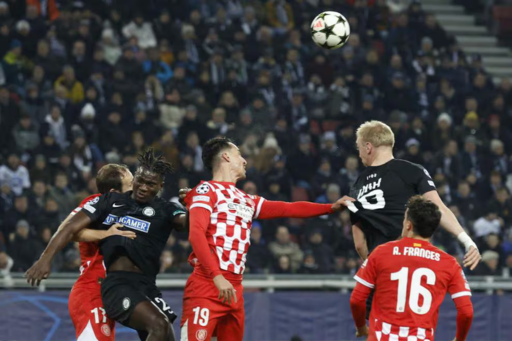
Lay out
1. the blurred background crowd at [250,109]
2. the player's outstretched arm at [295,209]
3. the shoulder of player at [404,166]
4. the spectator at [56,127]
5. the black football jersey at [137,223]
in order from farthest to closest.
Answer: the spectator at [56,127] → the blurred background crowd at [250,109] → the player's outstretched arm at [295,209] → the shoulder of player at [404,166] → the black football jersey at [137,223]

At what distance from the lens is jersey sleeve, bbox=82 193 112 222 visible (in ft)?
22.9

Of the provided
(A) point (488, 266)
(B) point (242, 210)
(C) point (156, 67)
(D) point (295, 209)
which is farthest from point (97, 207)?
(C) point (156, 67)

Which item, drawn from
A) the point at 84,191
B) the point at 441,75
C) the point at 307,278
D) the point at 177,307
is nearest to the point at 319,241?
the point at 307,278

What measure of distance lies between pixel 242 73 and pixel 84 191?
190 inches

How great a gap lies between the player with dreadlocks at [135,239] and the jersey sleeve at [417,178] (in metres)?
1.76

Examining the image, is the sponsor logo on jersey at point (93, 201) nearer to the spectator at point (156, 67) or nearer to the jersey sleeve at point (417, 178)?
the jersey sleeve at point (417, 178)

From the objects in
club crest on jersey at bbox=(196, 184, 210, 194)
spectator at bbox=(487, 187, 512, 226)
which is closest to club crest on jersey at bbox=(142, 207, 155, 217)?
club crest on jersey at bbox=(196, 184, 210, 194)

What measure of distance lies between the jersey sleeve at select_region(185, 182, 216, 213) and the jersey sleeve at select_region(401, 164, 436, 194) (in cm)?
151

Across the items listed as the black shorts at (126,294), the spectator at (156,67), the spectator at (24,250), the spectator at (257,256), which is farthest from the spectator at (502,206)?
the black shorts at (126,294)

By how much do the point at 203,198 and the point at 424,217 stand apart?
1673 millimetres

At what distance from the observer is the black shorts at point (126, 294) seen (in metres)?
6.68

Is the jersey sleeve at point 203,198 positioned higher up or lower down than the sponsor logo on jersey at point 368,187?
lower down

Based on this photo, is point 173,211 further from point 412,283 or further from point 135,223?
point 412,283

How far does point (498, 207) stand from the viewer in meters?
16.0
